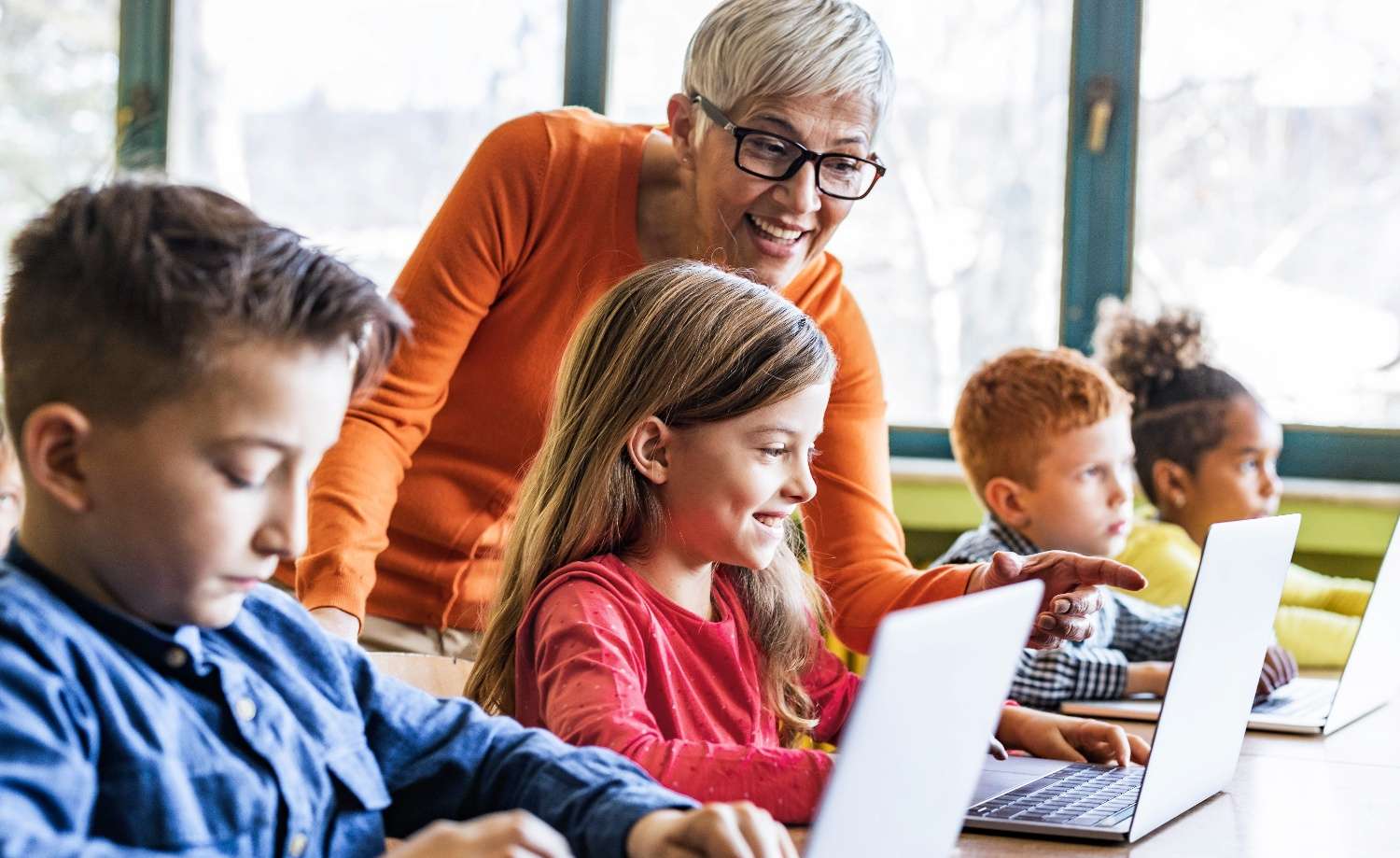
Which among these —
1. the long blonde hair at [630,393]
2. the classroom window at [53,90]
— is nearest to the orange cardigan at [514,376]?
the long blonde hair at [630,393]

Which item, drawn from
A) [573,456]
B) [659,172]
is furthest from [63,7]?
[573,456]

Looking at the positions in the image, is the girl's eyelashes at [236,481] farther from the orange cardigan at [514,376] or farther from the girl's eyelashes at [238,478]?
the orange cardigan at [514,376]

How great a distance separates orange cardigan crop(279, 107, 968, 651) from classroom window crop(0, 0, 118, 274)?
2299 mm

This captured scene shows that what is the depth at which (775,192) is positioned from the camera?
149 cm

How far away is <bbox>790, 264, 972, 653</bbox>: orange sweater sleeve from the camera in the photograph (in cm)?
164

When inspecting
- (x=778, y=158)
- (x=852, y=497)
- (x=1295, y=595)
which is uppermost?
(x=778, y=158)

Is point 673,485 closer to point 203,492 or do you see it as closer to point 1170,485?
point 203,492

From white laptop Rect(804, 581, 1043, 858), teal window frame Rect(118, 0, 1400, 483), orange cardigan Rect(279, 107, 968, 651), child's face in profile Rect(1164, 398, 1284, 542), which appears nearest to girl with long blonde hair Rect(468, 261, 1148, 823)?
orange cardigan Rect(279, 107, 968, 651)

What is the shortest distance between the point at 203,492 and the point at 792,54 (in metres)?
0.88

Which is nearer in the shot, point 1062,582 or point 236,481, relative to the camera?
point 236,481

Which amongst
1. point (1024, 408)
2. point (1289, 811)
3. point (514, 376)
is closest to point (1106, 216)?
point (1024, 408)

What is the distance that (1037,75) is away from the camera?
3.23 meters

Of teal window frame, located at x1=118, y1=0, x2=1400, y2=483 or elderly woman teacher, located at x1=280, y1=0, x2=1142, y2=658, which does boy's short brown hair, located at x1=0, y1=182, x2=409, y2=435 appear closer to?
elderly woman teacher, located at x1=280, y1=0, x2=1142, y2=658

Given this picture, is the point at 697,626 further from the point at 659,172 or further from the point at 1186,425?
the point at 1186,425
